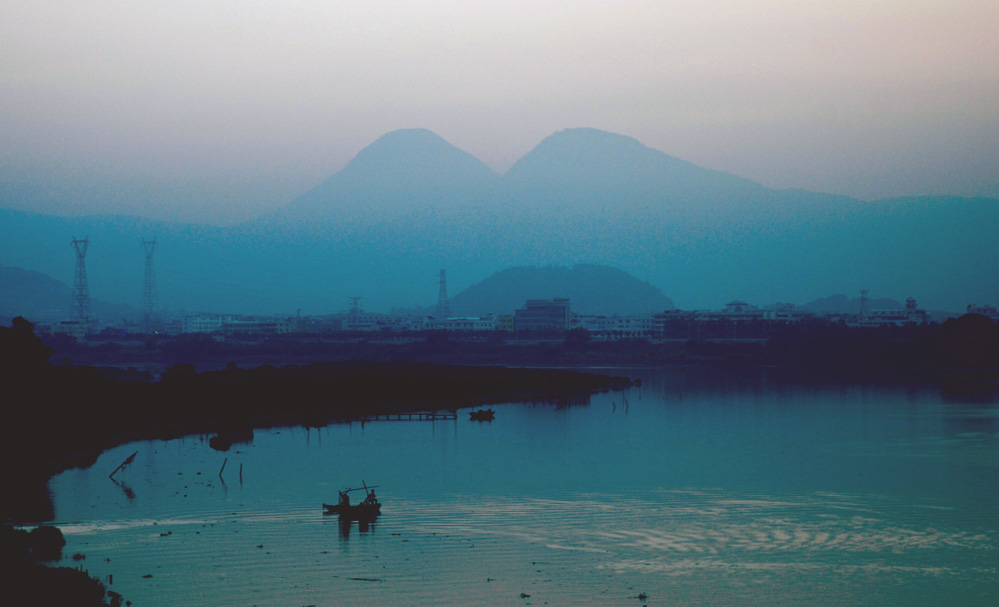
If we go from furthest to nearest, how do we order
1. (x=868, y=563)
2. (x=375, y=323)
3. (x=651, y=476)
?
(x=375, y=323) < (x=651, y=476) < (x=868, y=563)

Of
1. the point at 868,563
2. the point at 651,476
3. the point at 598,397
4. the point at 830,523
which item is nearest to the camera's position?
the point at 868,563

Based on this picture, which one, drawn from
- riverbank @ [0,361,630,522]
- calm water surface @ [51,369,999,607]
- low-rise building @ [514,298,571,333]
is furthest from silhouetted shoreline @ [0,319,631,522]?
low-rise building @ [514,298,571,333]

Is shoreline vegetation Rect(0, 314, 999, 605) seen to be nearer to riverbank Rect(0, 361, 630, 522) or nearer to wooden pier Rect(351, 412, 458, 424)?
riverbank Rect(0, 361, 630, 522)

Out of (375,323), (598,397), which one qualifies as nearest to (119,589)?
(598,397)

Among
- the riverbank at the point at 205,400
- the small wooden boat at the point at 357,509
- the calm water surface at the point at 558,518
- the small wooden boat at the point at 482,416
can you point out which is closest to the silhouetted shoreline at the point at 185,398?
the riverbank at the point at 205,400

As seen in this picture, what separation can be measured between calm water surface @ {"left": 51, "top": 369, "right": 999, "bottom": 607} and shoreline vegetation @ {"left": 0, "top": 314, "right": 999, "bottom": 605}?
161cm

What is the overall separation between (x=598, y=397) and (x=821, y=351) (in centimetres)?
4322

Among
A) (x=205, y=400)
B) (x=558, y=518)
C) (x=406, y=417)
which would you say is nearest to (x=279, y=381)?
(x=205, y=400)

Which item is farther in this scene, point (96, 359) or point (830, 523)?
point (96, 359)

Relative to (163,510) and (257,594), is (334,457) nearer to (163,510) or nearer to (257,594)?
(163,510)

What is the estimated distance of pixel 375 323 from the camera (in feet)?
563

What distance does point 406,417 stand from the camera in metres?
44.6

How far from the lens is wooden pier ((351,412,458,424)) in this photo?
43791mm

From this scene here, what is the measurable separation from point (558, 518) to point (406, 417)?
24.2 metres
